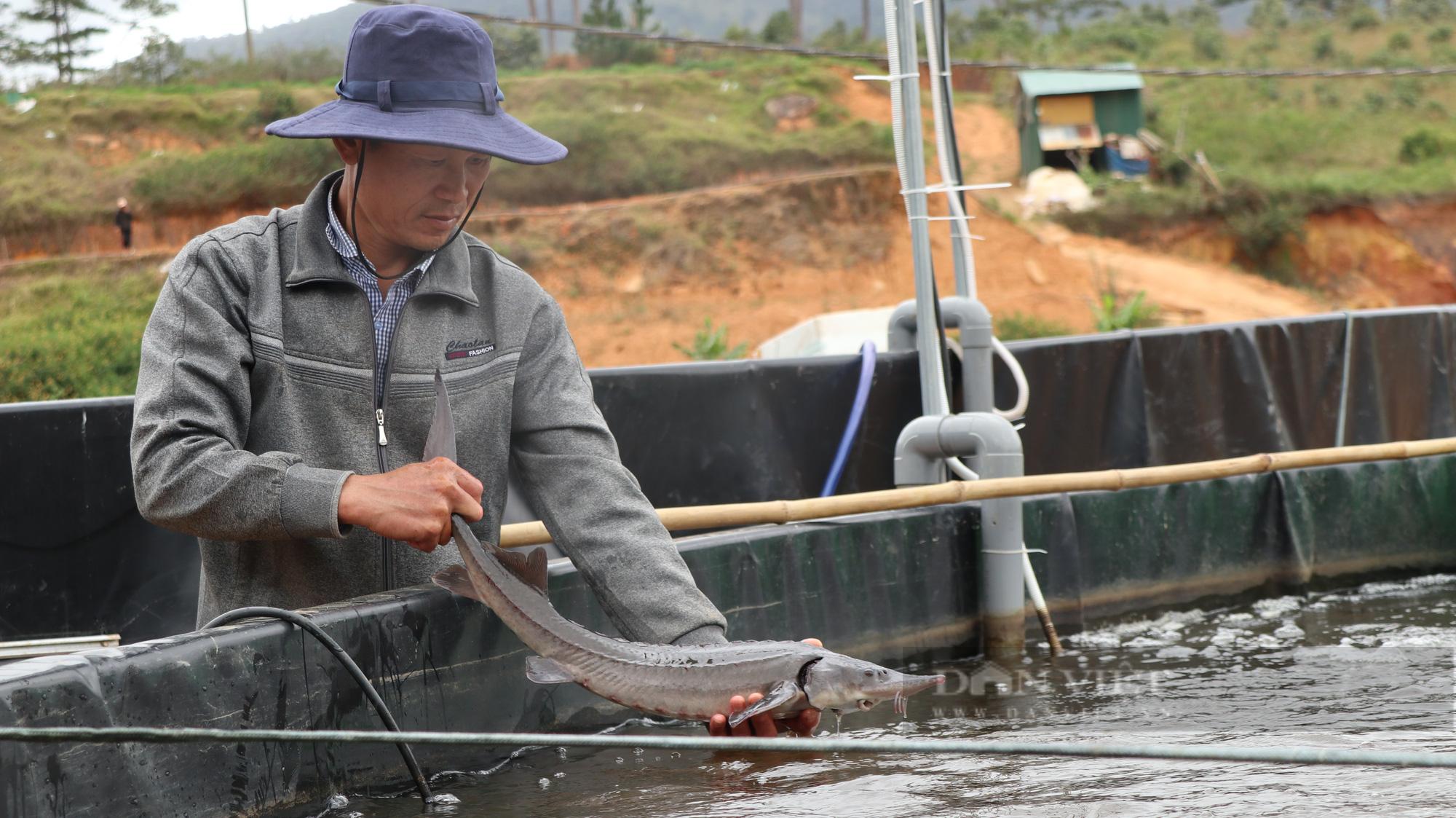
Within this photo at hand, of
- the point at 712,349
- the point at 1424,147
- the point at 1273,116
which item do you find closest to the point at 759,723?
the point at 712,349

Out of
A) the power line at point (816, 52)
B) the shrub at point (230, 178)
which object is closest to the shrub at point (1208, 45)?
the power line at point (816, 52)

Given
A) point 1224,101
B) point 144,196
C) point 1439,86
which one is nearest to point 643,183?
point 144,196

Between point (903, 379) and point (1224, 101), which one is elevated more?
point (1224, 101)

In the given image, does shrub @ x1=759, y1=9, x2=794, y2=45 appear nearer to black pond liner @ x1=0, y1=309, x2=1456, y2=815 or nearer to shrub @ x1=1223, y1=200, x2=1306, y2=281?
shrub @ x1=1223, y1=200, x2=1306, y2=281

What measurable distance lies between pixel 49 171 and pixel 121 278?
4408 mm

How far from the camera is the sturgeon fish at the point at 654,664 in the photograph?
3211 mm

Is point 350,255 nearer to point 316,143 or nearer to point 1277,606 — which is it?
point 1277,606

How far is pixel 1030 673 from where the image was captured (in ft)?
17.8

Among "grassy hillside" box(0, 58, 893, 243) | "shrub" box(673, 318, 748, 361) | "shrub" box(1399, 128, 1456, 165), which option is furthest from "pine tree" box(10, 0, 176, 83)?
"shrub" box(1399, 128, 1456, 165)

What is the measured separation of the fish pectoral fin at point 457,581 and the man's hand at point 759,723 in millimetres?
627

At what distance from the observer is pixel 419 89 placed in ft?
10.8

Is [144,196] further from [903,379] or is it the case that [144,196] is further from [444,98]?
[444,98]

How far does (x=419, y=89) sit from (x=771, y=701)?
158 centimetres

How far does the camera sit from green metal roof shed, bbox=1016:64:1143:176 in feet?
109
